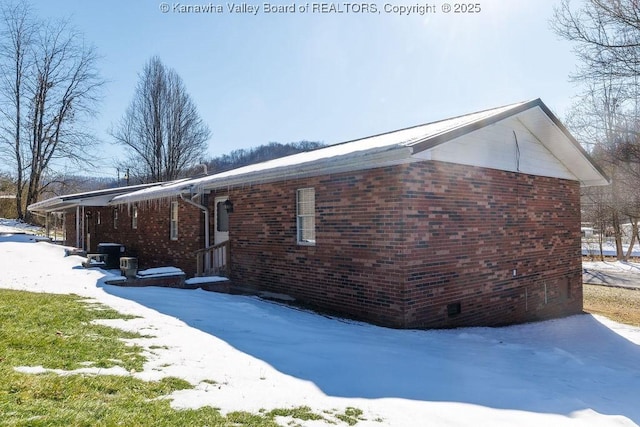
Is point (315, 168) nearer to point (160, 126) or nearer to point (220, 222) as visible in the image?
point (220, 222)

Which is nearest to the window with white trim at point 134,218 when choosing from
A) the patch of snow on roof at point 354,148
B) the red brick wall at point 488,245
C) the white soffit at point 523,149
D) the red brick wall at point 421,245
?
the patch of snow on roof at point 354,148

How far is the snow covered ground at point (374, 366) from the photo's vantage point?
353 centimetres

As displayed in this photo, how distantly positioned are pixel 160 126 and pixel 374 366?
1437 inches

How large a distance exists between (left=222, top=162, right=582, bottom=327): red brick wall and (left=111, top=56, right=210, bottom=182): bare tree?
29.3 meters

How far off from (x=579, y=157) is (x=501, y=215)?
3.22 meters

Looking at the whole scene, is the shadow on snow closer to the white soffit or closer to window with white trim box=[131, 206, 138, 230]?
the white soffit

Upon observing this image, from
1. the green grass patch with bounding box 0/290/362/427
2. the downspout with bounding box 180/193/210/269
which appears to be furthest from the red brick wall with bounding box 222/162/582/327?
the green grass patch with bounding box 0/290/362/427

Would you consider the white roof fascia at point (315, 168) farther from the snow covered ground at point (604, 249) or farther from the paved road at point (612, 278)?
the snow covered ground at point (604, 249)

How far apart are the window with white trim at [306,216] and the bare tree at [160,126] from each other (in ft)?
103

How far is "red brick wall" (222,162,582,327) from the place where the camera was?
22.7 ft

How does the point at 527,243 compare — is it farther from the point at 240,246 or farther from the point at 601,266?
the point at 601,266

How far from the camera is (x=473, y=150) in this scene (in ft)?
26.6

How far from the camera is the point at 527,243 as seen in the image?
9.59 meters

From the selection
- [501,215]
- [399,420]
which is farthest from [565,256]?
[399,420]
